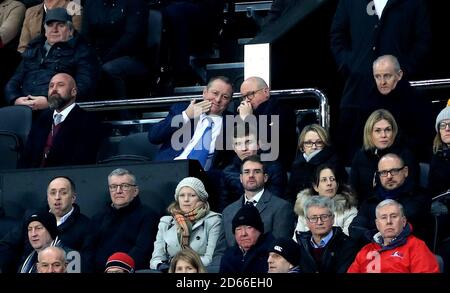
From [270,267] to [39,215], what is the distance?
2592 mm

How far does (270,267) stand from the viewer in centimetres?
1594

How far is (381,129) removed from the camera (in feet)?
56.9

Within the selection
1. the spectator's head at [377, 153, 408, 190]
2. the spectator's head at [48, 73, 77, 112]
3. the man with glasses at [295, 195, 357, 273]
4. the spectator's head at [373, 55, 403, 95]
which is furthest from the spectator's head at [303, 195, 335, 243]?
the spectator's head at [48, 73, 77, 112]

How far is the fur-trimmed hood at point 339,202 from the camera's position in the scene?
16962 millimetres

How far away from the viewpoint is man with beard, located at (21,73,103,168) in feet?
63.3

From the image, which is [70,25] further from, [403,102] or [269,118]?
[403,102]

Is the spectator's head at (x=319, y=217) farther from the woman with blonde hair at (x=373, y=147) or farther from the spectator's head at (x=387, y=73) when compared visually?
the spectator's head at (x=387, y=73)

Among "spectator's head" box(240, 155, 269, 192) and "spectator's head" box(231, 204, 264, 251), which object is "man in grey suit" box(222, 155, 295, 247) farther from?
"spectator's head" box(231, 204, 264, 251)

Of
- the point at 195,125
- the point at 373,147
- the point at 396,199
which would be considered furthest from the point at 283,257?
the point at 195,125

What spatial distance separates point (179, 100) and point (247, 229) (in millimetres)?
3125

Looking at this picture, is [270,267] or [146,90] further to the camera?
[146,90]

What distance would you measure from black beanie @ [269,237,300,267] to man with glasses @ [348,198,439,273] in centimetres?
47

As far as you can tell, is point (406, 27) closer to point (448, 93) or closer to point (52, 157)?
point (448, 93)

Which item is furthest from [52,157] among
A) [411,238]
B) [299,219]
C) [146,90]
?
[411,238]
